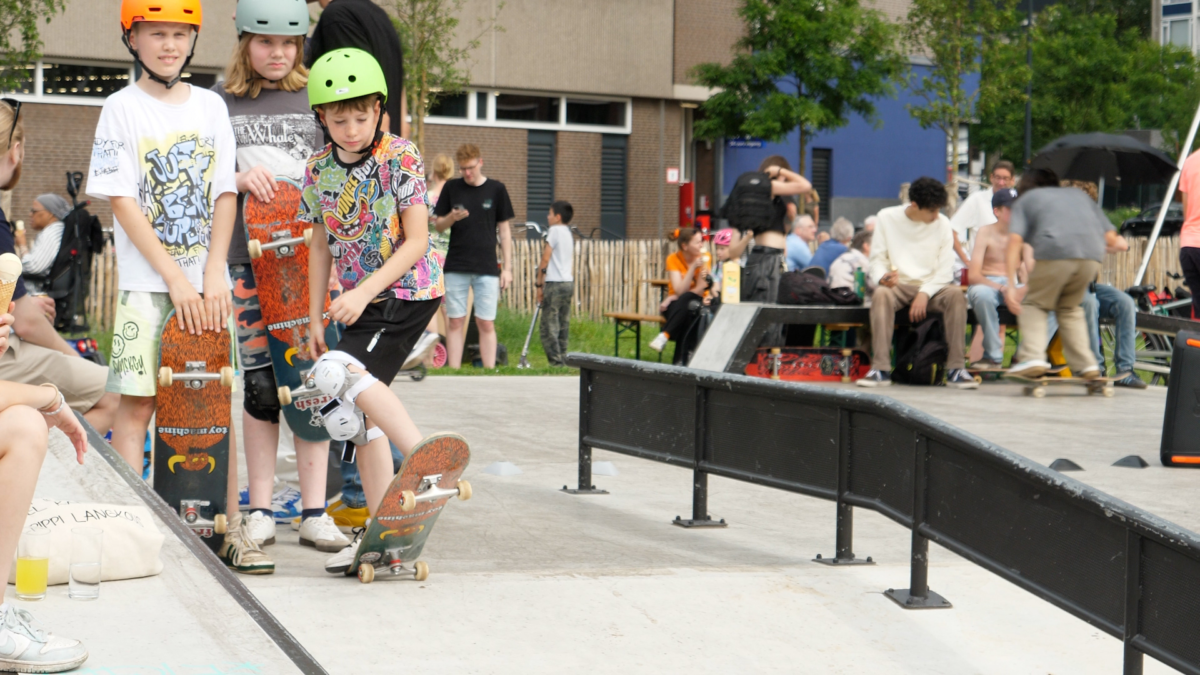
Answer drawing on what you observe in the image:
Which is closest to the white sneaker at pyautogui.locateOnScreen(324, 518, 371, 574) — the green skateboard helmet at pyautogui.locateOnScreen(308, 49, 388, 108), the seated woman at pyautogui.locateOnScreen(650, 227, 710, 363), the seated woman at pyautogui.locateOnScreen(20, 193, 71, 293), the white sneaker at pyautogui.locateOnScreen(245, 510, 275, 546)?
the white sneaker at pyautogui.locateOnScreen(245, 510, 275, 546)

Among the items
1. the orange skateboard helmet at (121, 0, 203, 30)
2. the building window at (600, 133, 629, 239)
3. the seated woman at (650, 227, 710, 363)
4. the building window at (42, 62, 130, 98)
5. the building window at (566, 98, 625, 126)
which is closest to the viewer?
the orange skateboard helmet at (121, 0, 203, 30)

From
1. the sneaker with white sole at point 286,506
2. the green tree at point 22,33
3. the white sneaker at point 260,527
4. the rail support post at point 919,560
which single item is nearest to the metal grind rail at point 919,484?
the rail support post at point 919,560

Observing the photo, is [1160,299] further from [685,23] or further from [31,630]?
[685,23]

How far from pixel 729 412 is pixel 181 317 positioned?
2.34 m

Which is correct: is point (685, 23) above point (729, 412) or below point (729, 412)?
above

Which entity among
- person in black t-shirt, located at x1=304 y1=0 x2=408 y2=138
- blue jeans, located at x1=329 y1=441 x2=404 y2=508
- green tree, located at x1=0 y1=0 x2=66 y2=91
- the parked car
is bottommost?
blue jeans, located at x1=329 y1=441 x2=404 y2=508

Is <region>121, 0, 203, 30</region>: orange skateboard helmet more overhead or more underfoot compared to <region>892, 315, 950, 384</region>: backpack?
more overhead

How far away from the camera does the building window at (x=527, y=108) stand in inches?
1195

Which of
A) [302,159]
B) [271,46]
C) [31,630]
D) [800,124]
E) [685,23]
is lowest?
[31,630]

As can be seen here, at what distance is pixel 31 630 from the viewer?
9.71 feet

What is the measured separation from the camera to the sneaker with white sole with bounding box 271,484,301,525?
5.52 meters

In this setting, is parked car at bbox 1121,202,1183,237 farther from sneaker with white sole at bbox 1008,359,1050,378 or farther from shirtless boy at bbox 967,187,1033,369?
sneaker with white sole at bbox 1008,359,1050,378

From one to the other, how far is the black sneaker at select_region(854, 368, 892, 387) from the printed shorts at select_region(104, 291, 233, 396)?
7.85 meters

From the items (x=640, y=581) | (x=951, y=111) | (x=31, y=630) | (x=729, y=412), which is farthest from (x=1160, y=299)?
(x=951, y=111)
